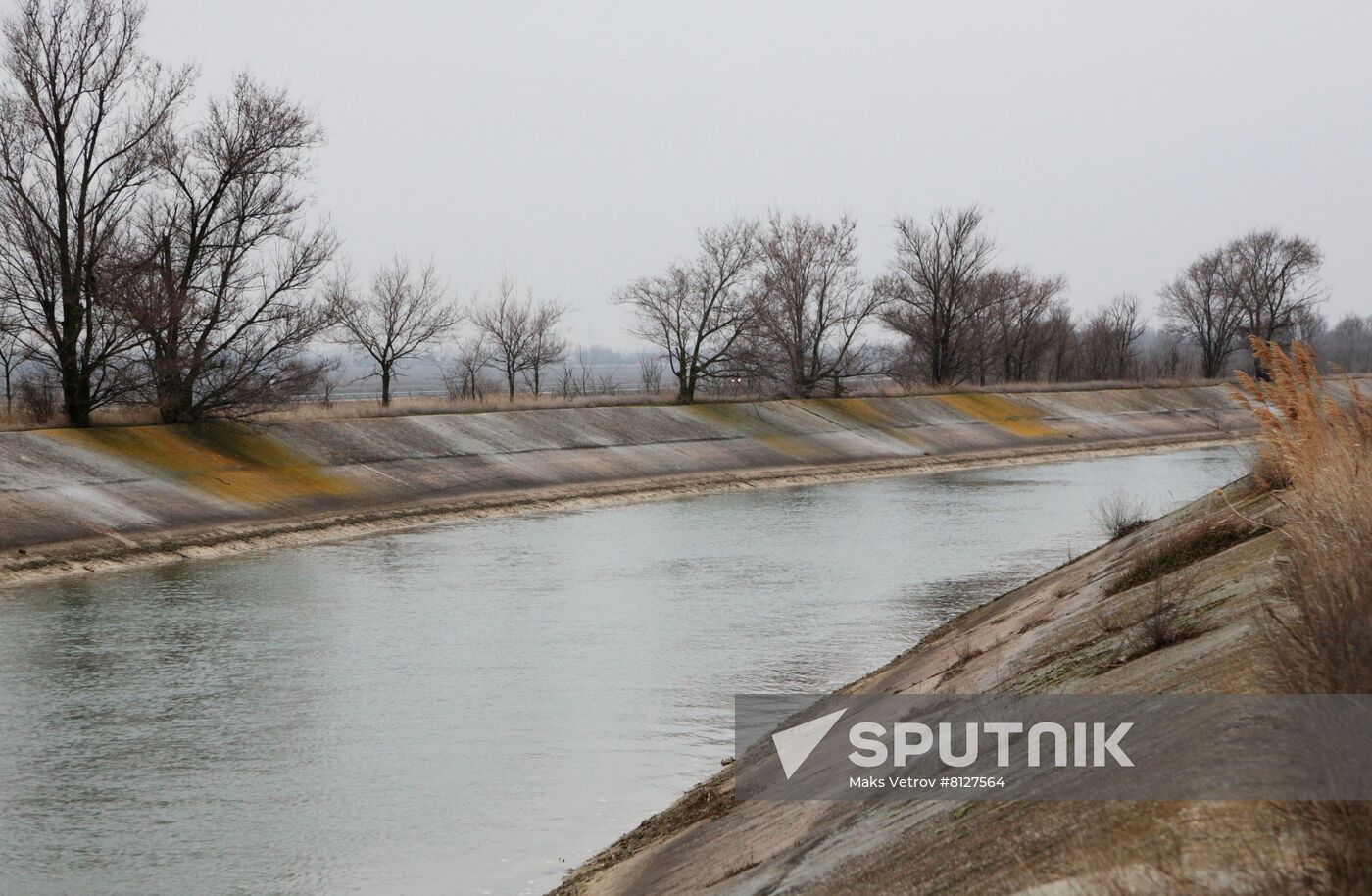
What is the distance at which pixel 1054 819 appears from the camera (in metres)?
5.24

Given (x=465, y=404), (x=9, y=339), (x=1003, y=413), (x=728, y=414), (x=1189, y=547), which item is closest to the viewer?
(x=1189, y=547)

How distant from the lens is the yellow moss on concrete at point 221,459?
31.0 metres

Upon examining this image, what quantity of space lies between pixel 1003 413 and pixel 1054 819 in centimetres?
5649

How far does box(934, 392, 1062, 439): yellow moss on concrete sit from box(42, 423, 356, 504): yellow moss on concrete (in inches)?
1286

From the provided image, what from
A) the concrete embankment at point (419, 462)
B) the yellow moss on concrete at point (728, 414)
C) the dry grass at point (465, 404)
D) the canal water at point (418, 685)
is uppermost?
the dry grass at point (465, 404)

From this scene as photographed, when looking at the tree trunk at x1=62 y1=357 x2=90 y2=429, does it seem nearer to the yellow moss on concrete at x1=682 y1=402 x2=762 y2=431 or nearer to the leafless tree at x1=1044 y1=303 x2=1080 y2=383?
the yellow moss on concrete at x1=682 y1=402 x2=762 y2=431

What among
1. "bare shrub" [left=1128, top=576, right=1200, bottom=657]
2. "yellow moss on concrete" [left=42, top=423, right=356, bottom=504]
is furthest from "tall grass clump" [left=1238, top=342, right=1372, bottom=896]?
"yellow moss on concrete" [left=42, top=423, right=356, bottom=504]

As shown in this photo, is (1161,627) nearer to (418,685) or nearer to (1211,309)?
(418,685)

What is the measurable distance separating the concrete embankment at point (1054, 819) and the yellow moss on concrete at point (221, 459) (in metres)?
21.7

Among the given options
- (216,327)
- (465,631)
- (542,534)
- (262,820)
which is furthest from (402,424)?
(262,820)

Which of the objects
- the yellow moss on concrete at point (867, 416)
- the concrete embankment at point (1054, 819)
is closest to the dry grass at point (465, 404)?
the yellow moss on concrete at point (867, 416)

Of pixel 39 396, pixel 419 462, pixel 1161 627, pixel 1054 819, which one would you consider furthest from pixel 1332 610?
pixel 39 396

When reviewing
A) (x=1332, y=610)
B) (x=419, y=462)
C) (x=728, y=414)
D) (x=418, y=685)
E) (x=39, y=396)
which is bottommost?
(x=418, y=685)

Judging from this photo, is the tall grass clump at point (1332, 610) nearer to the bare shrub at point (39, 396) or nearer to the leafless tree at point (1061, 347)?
the bare shrub at point (39, 396)
